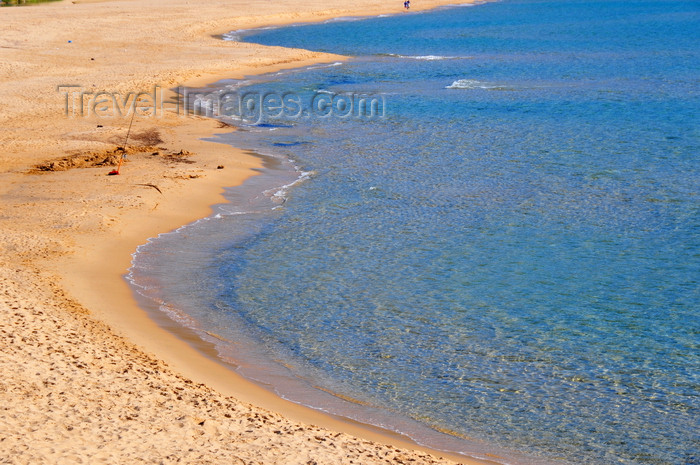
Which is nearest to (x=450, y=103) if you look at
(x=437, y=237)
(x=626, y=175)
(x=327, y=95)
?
(x=327, y=95)

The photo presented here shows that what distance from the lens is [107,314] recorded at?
12141mm

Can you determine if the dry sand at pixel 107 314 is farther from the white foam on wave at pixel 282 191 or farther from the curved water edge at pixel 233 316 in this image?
the white foam on wave at pixel 282 191

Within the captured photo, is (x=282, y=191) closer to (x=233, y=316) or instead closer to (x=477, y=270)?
(x=477, y=270)

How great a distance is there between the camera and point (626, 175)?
2067cm

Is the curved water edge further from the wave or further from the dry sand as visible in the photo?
the wave

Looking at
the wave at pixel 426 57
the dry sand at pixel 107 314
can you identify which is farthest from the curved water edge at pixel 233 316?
the wave at pixel 426 57

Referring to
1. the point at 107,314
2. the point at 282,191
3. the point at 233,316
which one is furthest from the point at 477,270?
the point at 107,314

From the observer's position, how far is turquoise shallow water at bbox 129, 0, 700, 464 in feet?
33.2

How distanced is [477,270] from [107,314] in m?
6.80

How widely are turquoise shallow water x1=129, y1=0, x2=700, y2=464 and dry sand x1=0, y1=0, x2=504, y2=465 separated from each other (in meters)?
0.83

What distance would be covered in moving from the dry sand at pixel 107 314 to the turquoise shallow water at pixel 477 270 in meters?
0.83

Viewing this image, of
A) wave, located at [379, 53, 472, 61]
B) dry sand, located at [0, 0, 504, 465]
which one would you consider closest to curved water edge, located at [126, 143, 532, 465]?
dry sand, located at [0, 0, 504, 465]

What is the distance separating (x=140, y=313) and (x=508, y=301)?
6.23m

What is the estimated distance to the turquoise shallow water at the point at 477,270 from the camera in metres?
10.1
